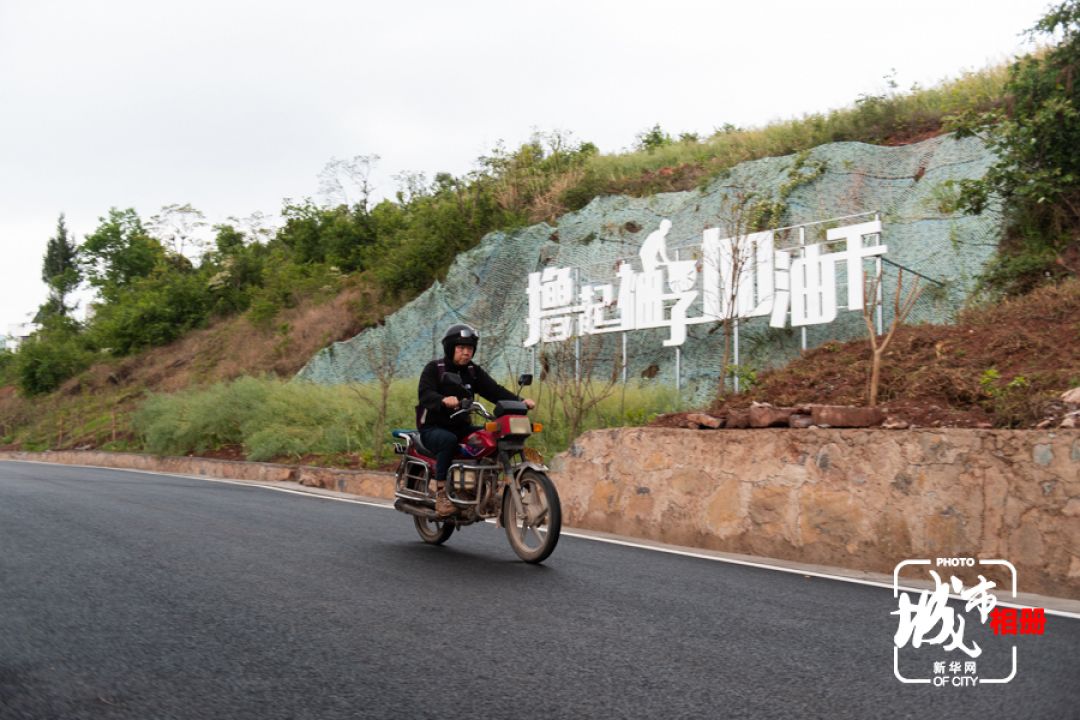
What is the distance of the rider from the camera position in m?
9.18

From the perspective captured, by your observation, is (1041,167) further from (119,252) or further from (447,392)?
(119,252)

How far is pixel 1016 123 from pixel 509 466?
45.6 ft

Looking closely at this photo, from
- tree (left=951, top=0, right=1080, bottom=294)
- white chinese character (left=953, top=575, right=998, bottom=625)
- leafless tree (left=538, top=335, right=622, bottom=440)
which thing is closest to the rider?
white chinese character (left=953, top=575, right=998, bottom=625)

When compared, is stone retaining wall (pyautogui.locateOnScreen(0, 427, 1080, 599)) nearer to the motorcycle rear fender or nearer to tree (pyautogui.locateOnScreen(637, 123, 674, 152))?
the motorcycle rear fender

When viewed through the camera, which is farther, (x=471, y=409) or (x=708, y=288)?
(x=708, y=288)

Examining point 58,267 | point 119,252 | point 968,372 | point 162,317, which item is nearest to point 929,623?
point 968,372

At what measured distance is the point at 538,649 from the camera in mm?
5402

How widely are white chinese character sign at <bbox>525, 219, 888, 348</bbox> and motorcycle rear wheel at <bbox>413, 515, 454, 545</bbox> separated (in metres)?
8.16

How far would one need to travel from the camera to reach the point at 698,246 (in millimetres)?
22500

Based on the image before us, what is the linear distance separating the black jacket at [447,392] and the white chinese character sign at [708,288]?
27.3 feet

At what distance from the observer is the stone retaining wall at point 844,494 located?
26.6 ft

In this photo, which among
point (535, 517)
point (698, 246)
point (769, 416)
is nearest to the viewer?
point (535, 517)

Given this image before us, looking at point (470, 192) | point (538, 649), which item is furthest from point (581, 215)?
point (538, 649)

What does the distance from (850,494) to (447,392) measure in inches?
154
